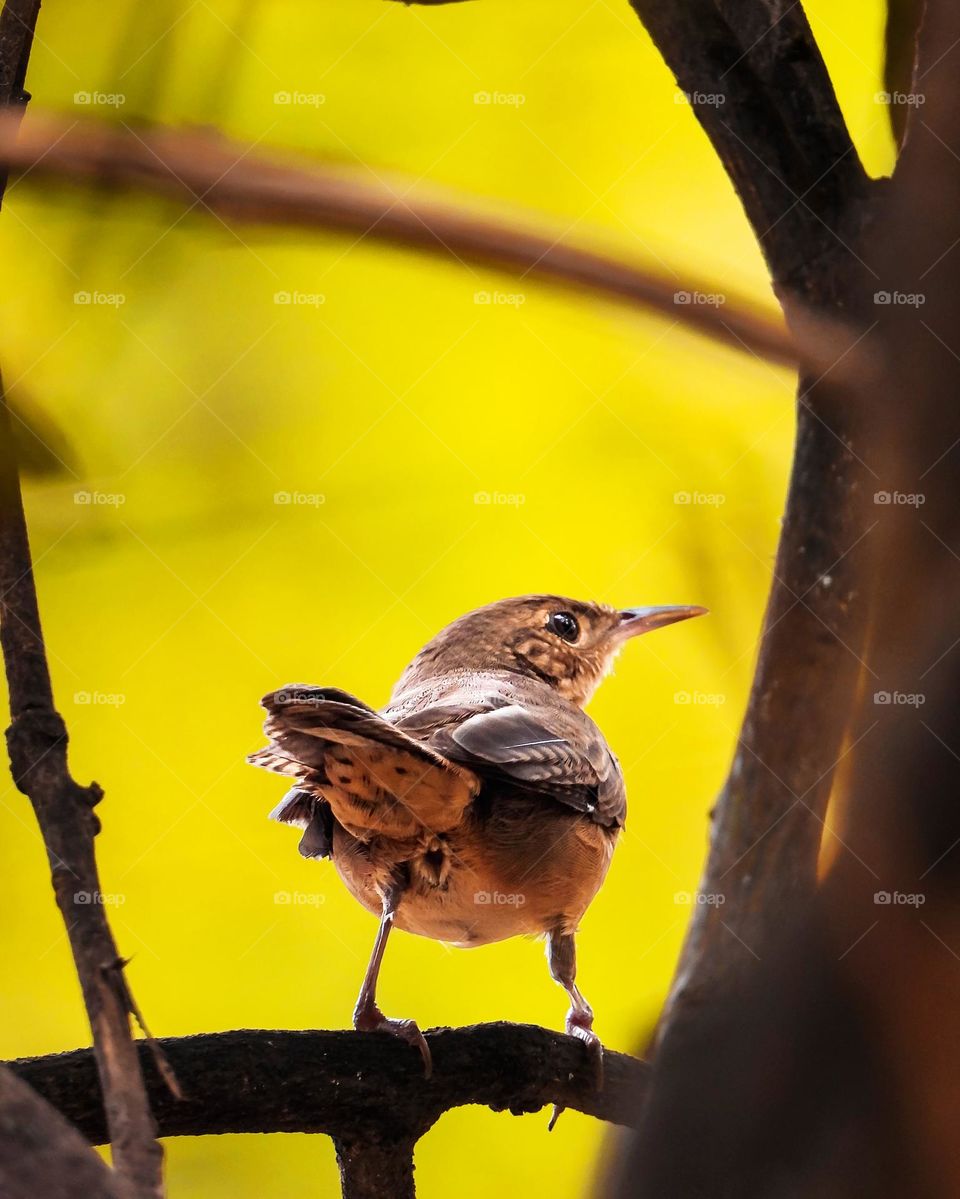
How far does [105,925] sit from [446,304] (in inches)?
145

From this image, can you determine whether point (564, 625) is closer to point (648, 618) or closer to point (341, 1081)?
point (648, 618)

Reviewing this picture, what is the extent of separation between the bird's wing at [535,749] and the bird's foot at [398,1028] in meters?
0.66

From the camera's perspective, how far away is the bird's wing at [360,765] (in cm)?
272

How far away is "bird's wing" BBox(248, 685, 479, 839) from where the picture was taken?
8.93ft

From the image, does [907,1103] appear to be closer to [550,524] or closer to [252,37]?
Result: [550,524]

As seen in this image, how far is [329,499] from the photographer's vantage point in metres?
4.52

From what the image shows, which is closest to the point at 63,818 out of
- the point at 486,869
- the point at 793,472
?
the point at 793,472

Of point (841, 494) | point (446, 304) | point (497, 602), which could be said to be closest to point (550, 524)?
point (497, 602)

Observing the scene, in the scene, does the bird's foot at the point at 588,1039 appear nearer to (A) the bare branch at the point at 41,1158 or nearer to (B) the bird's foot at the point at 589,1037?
(B) the bird's foot at the point at 589,1037

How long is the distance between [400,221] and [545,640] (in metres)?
3.00

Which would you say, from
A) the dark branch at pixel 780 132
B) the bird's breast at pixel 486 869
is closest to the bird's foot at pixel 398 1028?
the bird's breast at pixel 486 869

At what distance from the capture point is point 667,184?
182 inches

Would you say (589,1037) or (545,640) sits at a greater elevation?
(545,640)

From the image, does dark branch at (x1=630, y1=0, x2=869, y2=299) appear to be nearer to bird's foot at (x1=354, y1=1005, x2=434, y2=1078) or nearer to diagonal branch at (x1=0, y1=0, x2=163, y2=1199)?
diagonal branch at (x1=0, y1=0, x2=163, y2=1199)
